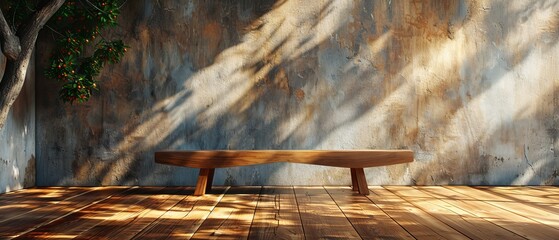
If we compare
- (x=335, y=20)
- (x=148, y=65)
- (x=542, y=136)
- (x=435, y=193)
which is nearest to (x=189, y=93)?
(x=148, y=65)

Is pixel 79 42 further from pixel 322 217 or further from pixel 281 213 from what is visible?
pixel 322 217

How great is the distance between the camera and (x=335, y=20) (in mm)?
5969

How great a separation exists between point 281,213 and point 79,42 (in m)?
2.57

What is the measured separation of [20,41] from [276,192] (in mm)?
2135

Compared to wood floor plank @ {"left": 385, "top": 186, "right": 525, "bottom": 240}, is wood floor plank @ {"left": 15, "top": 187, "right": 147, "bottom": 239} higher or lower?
higher

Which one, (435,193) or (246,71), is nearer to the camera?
(435,193)

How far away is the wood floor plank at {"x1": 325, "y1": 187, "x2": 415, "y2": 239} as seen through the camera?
3.24m

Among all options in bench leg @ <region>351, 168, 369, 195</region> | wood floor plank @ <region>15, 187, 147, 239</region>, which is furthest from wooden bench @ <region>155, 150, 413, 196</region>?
wood floor plank @ <region>15, 187, 147, 239</region>

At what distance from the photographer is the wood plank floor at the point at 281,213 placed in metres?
3.29

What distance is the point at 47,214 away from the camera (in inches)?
159

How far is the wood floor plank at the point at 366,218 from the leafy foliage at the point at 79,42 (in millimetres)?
2140

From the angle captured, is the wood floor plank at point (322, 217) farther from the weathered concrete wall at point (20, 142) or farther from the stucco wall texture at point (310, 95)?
the weathered concrete wall at point (20, 142)

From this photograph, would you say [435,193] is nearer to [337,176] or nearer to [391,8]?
[337,176]

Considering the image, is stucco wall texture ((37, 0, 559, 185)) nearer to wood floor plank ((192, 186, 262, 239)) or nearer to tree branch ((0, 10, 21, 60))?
wood floor plank ((192, 186, 262, 239))
